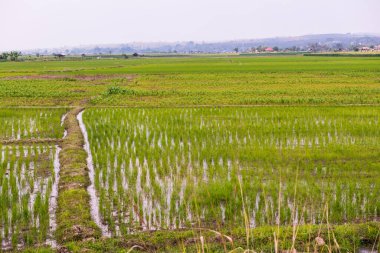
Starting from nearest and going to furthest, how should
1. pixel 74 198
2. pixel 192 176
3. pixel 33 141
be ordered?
pixel 74 198 < pixel 192 176 < pixel 33 141

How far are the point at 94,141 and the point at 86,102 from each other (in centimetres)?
876

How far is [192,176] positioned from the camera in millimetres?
8164

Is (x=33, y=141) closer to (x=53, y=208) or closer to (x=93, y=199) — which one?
(x=93, y=199)

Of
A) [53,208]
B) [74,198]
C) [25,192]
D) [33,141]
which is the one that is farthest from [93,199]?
[33,141]

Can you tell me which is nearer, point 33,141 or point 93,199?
point 93,199

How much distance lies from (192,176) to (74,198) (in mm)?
2285

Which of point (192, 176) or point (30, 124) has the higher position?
point (30, 124)

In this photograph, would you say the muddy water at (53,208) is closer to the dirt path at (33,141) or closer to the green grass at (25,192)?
the green grass at (25,192)

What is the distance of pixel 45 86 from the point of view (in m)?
25.5

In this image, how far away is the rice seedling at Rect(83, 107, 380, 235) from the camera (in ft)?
20.4

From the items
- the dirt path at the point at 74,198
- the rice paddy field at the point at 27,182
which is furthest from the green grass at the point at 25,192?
the dirt path at the point at 74,198

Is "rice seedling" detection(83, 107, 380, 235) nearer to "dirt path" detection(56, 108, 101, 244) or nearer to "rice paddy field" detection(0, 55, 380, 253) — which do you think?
"rice paddy field" detection(0, 55, 380, 253)

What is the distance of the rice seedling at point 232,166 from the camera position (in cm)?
621

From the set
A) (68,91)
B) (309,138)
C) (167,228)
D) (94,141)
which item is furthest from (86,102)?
(167,228)
